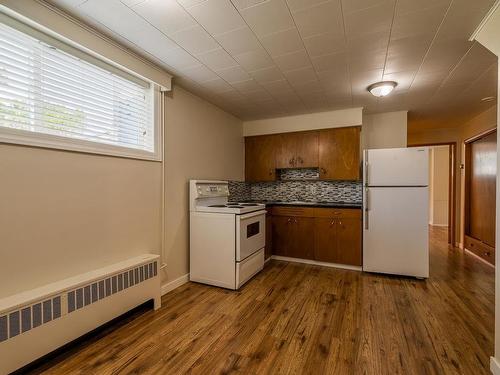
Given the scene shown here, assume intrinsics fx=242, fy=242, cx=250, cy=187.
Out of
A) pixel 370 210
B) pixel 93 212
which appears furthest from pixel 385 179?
pixel 93 212

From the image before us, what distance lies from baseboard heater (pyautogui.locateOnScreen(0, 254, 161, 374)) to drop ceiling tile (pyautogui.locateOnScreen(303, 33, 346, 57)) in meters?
2.35

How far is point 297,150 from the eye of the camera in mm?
3988

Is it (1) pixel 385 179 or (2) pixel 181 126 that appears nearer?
(2) pixel 181 126

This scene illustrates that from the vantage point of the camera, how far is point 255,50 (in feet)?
6.91

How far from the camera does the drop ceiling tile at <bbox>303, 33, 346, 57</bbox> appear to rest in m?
1.91

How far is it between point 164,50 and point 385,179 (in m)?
2.93

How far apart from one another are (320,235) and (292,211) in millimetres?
536

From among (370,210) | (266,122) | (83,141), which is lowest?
(370,210)

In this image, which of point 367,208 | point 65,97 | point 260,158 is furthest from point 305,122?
point 65,97

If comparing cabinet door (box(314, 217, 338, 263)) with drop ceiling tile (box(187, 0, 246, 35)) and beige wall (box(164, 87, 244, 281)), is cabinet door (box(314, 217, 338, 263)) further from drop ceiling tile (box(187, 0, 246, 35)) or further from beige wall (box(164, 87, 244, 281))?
drop ceiling tile (box(187, 0, 246, 35))

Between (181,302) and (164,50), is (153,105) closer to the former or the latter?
(164,50)

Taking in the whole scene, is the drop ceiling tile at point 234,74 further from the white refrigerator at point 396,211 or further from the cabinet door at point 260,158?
the white refrigerator at point 396,211

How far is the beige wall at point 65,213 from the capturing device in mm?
1510

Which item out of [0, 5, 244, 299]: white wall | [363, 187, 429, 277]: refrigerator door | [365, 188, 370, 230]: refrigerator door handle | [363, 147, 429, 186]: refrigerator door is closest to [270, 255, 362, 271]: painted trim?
[363, 187, 429, 277]: refrigerator door
